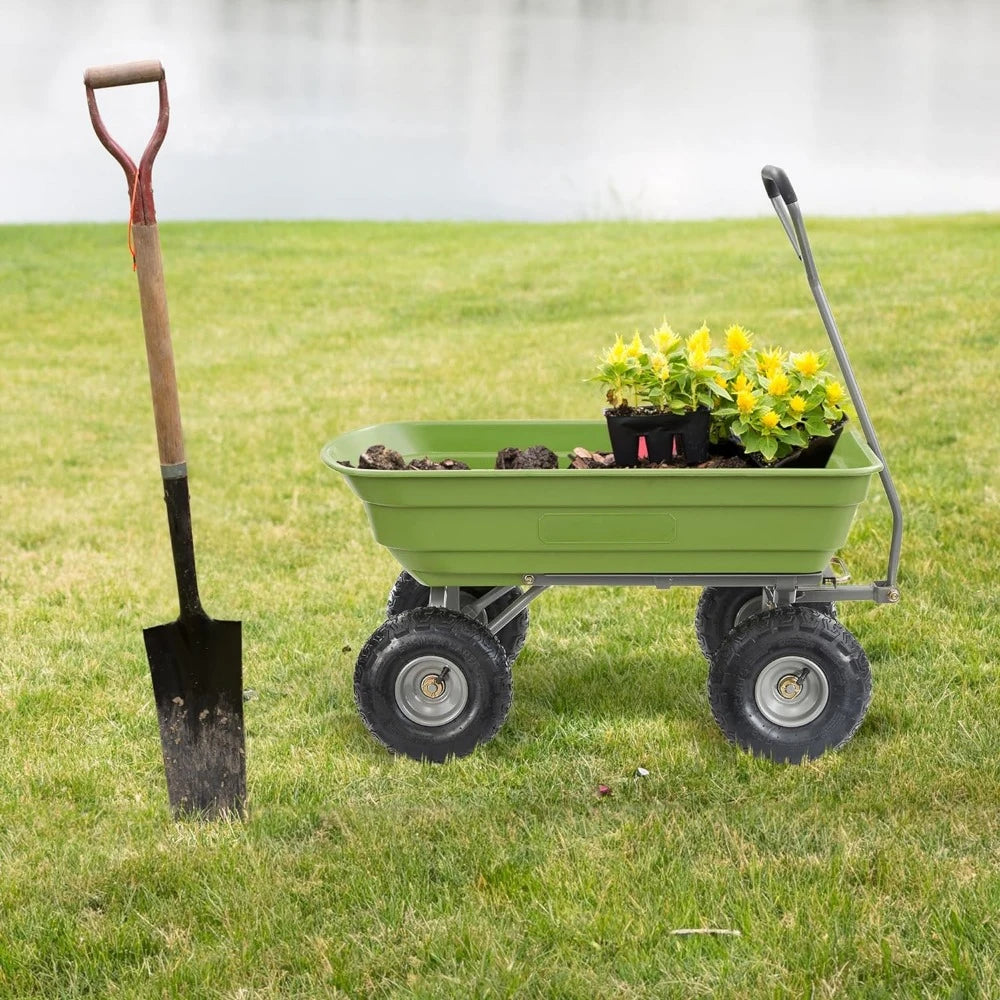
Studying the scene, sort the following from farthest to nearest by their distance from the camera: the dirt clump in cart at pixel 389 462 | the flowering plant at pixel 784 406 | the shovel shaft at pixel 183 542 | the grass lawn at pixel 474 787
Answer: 1. the dirt clump in cart at pixel 389 462
2. the flowering plant at pixel 784 406
3. the shovel shaft at pixel 183 542
4. the grass lawn at pixel 474 787

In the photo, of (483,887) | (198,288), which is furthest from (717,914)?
(198,288)

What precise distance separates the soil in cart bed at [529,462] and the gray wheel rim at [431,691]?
0.56m

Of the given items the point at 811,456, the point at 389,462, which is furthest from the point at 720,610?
the point at 389,462

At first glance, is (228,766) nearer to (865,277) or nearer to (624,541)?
(624,541)

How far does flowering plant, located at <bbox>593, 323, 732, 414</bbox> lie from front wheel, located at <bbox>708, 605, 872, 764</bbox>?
648 millimetres

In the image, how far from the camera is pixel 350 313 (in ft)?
49.0

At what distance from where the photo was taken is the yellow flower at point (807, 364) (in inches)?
148

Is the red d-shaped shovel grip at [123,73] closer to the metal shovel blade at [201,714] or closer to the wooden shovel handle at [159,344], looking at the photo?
the wooden shovel handle at [159,344]

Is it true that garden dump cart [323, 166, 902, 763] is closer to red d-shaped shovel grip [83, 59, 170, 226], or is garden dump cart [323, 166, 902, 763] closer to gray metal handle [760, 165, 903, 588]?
gray metal handle [760, 165, 903, 588]

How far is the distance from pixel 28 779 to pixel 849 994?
7.61ft

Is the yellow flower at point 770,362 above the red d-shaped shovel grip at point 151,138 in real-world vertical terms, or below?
below

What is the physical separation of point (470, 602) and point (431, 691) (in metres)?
0.42

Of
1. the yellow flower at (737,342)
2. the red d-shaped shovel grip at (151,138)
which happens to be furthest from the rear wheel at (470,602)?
the red d-shaped shovel grip at (151,138)

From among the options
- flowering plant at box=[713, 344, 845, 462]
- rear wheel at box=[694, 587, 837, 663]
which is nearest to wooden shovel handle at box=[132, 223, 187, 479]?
flowering plant at box=[713, 344, 845, 462]
